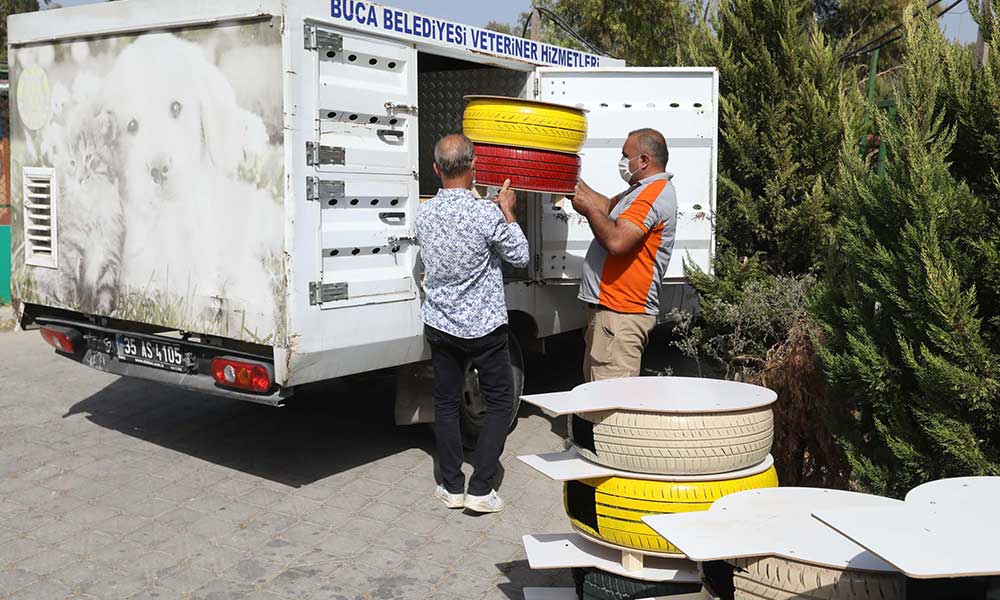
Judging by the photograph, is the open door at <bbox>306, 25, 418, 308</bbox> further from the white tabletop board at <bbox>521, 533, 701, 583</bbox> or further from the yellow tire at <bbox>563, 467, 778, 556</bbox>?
the yellow tire at <bbox>563, 467, 778, 556</bbox>

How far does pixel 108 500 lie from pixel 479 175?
2.68m

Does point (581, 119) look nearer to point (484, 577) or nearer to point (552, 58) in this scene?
point (552, 58)

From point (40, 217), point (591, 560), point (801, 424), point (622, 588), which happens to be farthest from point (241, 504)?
point (801, 424)

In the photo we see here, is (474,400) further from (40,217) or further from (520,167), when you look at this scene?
(40,217)

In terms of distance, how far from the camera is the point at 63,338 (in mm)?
5887

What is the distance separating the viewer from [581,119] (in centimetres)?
523

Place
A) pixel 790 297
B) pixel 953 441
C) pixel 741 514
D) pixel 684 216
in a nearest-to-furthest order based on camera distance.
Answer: pixel 741 514, pixel 953 441, pixel 790 297, pixel 684 216

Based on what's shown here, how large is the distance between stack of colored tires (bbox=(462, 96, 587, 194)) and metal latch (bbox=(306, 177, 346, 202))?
76cm

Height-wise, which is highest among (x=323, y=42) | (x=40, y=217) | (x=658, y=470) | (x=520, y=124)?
(x=323, y=42)

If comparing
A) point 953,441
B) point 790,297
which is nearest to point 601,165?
point 790,297

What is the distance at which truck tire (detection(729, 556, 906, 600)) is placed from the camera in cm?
247

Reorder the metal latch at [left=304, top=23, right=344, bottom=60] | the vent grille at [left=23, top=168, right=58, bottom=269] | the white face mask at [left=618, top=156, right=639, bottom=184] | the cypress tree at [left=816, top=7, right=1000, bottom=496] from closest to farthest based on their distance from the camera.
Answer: the cypress tree at [left=816, top=7, right=1000, bottom=496], the metal latch at [left=304, top=23, right=344, bottom=60], the white face mask at [left=618, top=156, right=639, bottom=184], the vent grille at [left=23, top=168, right=58, bottom=269]

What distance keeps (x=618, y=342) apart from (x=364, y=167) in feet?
5.41

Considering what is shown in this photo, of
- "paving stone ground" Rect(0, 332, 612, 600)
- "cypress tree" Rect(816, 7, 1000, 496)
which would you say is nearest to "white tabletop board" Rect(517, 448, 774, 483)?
"cypress tree" Rect(816, 7, 1000, 496)
